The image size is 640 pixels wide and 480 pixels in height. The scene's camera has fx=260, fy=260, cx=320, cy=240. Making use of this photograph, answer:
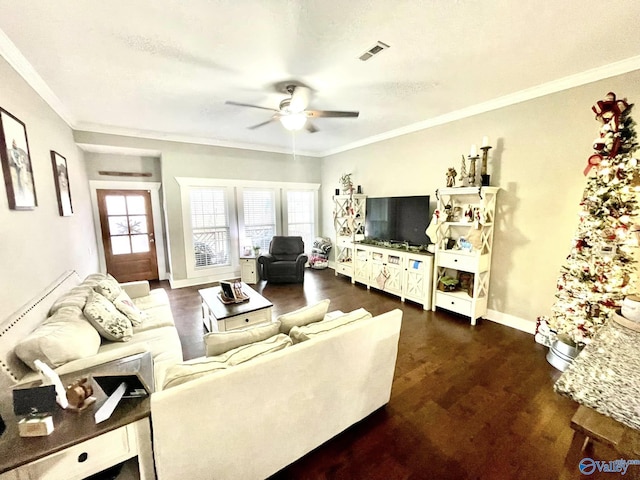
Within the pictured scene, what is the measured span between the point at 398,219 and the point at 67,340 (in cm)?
422

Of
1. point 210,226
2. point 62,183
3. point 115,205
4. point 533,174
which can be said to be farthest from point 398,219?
point 115,205

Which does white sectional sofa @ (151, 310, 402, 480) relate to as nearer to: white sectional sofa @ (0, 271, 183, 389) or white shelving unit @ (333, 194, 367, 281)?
white sectional sofa @ (0, 271, 183, 389)

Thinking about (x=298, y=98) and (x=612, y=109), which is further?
(x=298, y=98)

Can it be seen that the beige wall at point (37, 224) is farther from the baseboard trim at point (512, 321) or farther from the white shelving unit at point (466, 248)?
the baseboard trim at point (512, 321)

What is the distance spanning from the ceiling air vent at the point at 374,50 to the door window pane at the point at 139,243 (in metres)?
5.26

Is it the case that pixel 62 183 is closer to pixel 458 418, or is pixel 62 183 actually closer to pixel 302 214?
pixel 302 214

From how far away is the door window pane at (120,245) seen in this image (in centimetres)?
509

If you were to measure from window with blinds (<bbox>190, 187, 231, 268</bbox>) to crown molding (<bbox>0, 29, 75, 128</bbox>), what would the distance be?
2.18 m

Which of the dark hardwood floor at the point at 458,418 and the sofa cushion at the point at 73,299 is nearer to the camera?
the dark hardwood floor at the point at 458,418

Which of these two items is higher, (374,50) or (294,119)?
(374,50)

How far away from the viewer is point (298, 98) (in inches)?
107

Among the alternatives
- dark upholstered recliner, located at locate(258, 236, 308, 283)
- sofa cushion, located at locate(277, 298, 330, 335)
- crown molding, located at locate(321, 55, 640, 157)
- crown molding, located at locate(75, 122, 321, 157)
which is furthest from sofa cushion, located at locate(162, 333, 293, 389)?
crown molding, located at locate(75, 122, 321, 157)

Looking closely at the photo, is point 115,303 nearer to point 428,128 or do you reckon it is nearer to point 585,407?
point 585,407

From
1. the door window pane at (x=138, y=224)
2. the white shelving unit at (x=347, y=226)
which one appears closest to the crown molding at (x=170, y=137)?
the door window pane at (x=138, y=224)
